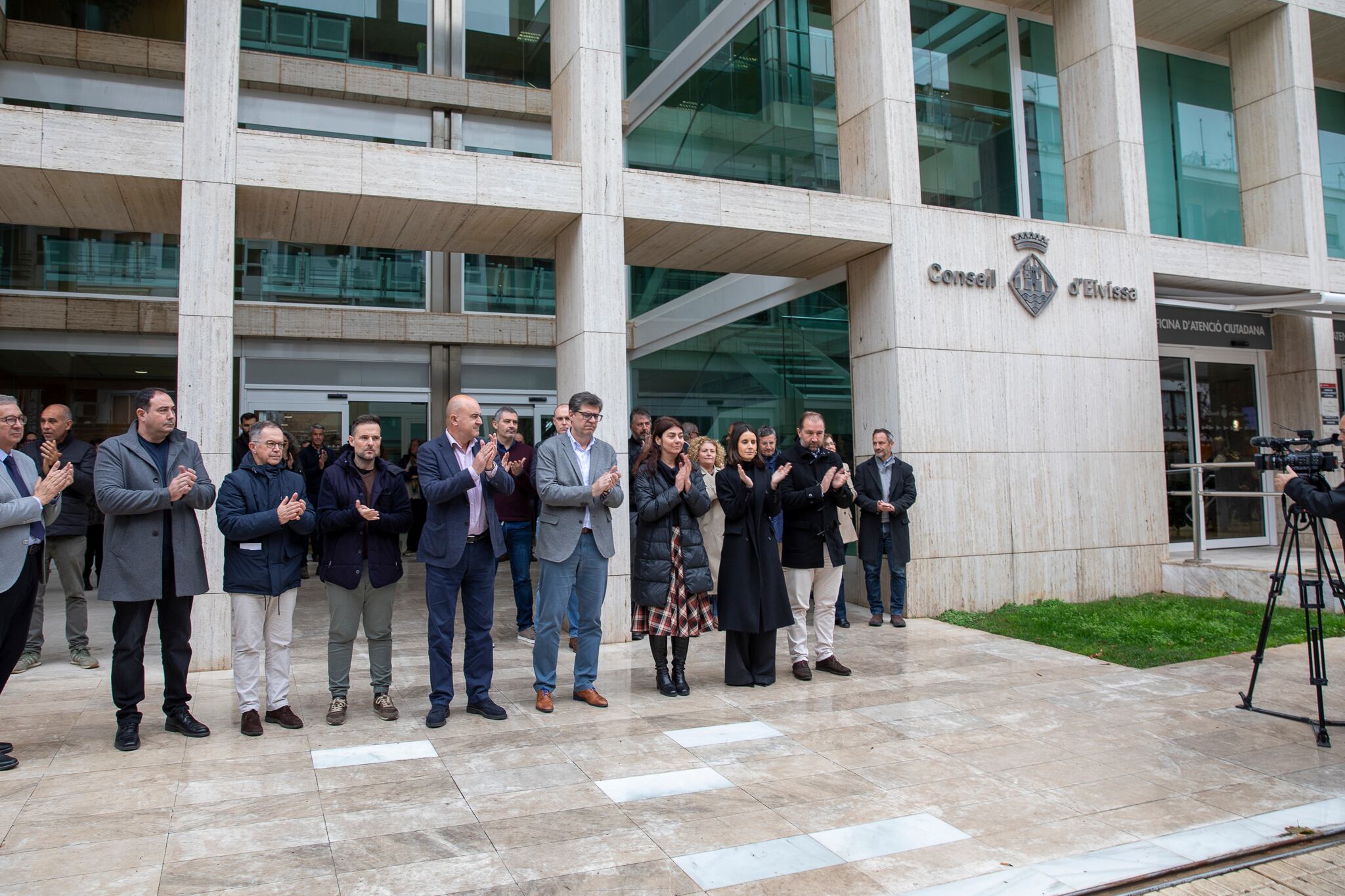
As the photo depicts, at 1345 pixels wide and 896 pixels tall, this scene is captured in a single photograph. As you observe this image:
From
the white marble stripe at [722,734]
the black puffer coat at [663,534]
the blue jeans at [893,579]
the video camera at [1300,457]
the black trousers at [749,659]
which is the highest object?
the video camera at [1300,457]

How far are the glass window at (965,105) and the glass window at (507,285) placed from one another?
316 inches

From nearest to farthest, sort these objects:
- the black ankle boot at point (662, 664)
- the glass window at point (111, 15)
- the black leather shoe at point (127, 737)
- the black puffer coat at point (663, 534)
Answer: the black leather shoe at point (127, 737) → the black puffer coat at point (663, 534) → the black ankle boot at point (662, 664) → the glass window at point (111, 15)

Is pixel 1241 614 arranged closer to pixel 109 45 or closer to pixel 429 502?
pixel 429 502

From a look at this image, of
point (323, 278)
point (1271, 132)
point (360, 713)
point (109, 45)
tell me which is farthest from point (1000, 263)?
point (109, 45)

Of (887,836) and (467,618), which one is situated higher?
(467,618)

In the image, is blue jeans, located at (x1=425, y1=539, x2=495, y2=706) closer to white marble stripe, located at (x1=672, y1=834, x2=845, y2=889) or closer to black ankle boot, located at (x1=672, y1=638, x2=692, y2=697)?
black ankle boot, located at (x1=672, y1=638, x2=692, y2=697)

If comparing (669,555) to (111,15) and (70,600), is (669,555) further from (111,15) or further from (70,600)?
(111,15)

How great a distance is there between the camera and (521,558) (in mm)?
8055

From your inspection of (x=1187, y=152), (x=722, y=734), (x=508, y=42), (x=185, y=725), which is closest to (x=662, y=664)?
(x=722, y=734)

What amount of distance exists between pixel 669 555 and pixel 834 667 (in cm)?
165

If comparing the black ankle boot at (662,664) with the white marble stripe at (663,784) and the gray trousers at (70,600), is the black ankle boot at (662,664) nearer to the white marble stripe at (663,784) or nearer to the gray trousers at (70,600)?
the white marble stripe at (663,784)

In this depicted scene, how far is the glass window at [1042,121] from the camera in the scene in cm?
1175

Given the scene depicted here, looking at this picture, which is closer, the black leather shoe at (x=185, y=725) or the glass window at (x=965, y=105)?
the black leather shoe at (x=185, y=725)

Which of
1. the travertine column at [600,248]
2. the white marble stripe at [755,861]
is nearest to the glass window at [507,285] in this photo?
the travertine column at [600,248]
